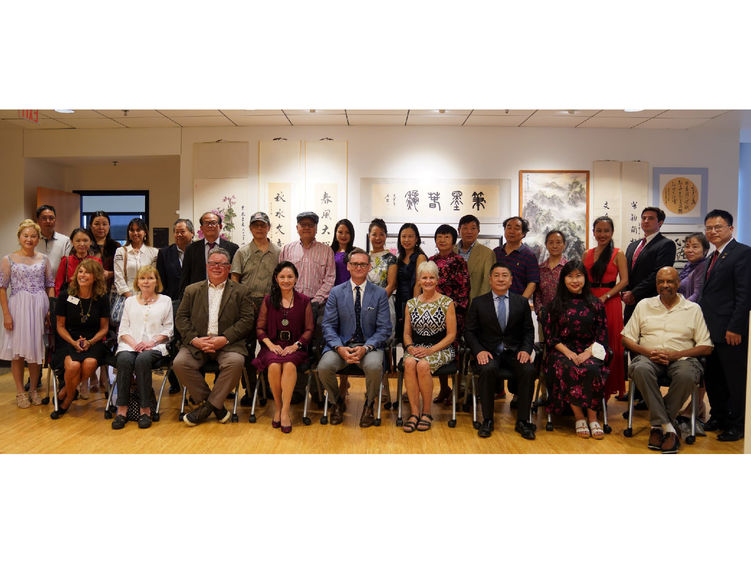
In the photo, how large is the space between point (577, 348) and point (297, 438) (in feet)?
7.16

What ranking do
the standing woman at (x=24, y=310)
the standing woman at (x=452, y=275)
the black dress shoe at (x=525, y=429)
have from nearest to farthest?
the black dress shoe at (x=525, y=429) → the standing woman at (x=452, y=275) → the standing woman at (x=24, y=310)

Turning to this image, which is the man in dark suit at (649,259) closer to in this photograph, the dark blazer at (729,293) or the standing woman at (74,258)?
the dark blazer at (729,293)

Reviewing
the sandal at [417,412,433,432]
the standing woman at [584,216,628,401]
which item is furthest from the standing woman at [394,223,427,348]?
the standing woman at [584,216,628,401]

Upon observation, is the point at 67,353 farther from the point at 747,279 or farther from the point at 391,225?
the point at 747,279

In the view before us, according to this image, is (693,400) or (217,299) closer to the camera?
(693,400)

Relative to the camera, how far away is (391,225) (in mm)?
6574

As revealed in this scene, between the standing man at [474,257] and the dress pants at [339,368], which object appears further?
the standing man at [474,257]

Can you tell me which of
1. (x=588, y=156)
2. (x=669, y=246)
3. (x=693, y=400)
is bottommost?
(x=693, y=400)

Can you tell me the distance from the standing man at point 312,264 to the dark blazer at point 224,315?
0.55 m

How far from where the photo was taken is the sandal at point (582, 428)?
12.4 ft

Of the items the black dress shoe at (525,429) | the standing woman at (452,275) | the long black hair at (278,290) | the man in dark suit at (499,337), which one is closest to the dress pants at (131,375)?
the long black hair at (278,290)

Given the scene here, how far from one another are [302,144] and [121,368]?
12.1ft

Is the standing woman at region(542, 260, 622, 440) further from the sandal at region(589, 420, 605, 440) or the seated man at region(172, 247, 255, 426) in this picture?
the seated man at region(172, 247, 255, 426)
